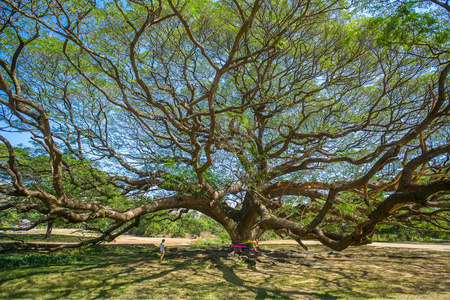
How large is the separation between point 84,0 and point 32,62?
149 inches

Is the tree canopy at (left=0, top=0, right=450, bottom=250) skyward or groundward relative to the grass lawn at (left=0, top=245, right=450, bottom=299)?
skyward

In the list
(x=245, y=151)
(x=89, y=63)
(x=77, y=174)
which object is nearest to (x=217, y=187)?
(x=245, y=151)

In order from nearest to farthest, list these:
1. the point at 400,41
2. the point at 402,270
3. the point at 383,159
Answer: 1. the point at 383,159
2. the point at 400,41
3. the point at 402,270

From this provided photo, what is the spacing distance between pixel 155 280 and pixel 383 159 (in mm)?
5169

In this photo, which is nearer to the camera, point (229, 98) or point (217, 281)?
point (217, 281)

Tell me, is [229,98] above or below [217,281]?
above

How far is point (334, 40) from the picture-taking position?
7.57m

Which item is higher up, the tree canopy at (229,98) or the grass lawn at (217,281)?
the tree canopy at (229,98)

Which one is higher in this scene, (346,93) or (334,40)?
(334,40)

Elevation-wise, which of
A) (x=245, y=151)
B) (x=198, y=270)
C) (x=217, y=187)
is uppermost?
(x=245, y=151)

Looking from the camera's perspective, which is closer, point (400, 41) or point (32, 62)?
point (400, 41)

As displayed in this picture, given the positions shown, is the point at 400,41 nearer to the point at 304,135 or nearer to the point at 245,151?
the point at 304,135

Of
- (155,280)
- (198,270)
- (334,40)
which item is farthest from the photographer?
(334,40)

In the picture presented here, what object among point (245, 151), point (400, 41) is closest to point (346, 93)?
point (400, 41)
